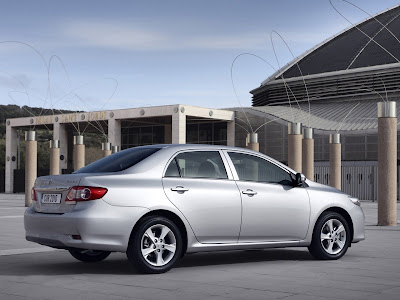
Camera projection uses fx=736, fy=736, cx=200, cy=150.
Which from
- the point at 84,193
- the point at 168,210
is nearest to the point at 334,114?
the point at 168,210

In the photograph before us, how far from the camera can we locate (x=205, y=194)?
938cm

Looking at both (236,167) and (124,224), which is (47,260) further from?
(236,167)

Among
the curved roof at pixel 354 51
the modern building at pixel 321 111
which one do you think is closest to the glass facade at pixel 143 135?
the modern building at pixel 321 111

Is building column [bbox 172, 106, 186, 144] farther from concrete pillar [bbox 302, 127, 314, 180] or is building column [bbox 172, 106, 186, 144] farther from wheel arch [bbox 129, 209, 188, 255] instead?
wheel arch [bbox 129, 209, 188, 255]

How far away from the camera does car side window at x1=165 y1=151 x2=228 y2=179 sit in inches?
374

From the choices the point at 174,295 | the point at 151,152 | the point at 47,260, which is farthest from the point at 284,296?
the point at 47,260

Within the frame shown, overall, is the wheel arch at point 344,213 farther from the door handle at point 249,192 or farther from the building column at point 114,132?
the building column at point 114,132

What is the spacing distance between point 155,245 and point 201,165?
141cm

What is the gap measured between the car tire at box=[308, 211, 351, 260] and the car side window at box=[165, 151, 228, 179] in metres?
1.74

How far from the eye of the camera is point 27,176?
31641mm

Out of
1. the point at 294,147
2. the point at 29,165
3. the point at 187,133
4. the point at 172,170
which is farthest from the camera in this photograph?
the point at 187,133

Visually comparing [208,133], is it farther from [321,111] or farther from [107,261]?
[107,261]

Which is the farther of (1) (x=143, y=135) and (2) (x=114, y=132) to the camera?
(1) (x=143, y=135)

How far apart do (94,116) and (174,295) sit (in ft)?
168
